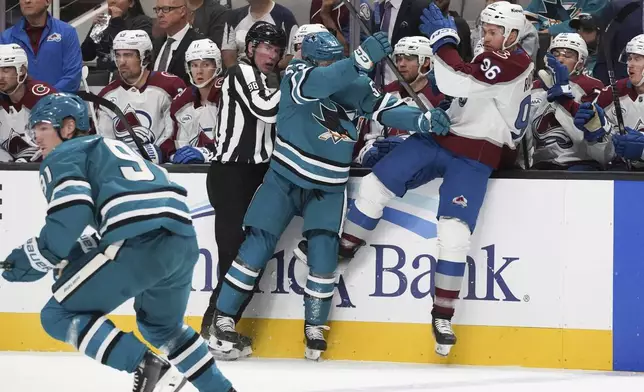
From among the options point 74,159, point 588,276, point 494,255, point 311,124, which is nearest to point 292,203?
point 311,124

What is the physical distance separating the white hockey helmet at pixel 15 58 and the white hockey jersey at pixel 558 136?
2470 mm

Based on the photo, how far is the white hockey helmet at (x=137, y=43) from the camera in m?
6.22

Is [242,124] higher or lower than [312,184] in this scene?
higher

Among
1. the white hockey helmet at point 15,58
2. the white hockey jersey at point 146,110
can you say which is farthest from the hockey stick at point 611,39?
the white hockey helmet at point 15,58

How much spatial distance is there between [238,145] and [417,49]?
999 millimetres

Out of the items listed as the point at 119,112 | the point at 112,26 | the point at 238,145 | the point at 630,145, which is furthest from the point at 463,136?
the point at 112,26

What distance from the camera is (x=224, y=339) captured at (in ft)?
17.1

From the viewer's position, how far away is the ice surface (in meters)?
4.75

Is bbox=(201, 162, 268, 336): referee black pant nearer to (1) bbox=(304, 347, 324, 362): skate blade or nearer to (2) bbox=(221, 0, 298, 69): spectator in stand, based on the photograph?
(1) bbox=(304, 347, 324, 362): skate blade

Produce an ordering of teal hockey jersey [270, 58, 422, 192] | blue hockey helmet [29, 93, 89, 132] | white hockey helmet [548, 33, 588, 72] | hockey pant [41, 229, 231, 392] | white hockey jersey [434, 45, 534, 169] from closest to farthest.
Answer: hockey pant [41, 229, 231, 392]
blue hockey helmet [29, 93, 89, 132]
white hockey jersey [434, 45, 534, 169]
teal hockey jersey [270, 58, 422, 192]
white hockey helmet [548, 33, 588, 72]

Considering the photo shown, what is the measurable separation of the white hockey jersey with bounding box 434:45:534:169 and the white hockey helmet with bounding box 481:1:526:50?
0.31 ft

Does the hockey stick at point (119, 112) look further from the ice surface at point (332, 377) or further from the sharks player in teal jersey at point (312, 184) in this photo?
the ice surface at point (332, 377)

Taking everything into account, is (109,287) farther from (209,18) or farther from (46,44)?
(209,18)

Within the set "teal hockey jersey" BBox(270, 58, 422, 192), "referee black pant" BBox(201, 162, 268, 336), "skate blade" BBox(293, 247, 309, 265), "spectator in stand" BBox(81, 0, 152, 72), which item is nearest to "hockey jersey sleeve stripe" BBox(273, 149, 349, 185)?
"teal hockey jersey" BBox(270, 58, 422, 192)
